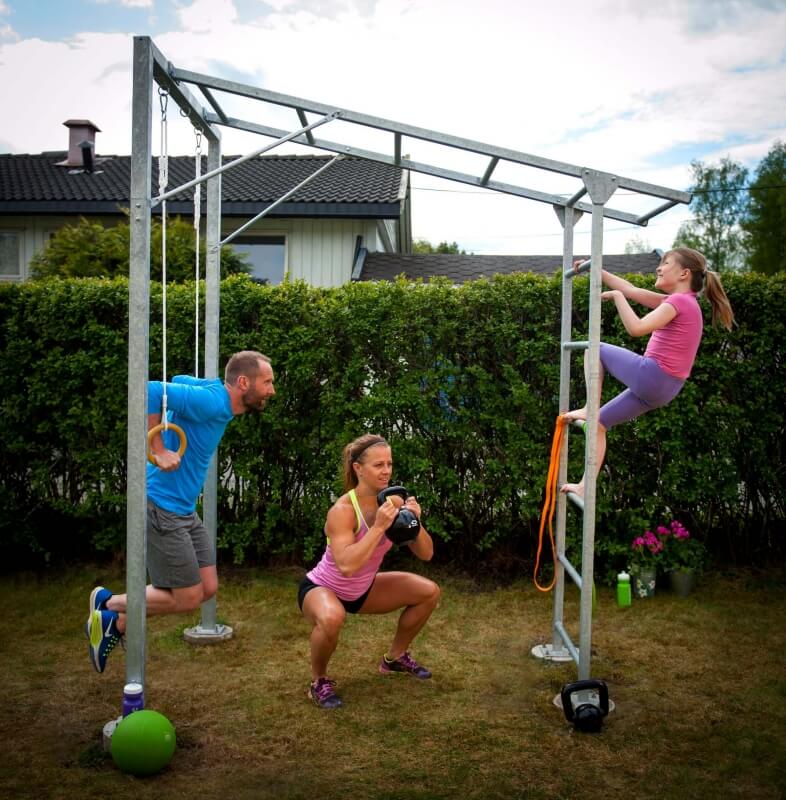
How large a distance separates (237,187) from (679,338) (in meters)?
10.2

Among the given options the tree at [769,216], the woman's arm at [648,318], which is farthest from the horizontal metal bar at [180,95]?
the tree at [769,216]

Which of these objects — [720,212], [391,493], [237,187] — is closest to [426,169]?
[391,493]

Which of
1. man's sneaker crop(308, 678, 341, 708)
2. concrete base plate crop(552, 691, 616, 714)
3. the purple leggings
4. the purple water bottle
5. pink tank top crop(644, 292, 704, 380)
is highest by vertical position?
pink tank top crop(644, 292, 704, 380)

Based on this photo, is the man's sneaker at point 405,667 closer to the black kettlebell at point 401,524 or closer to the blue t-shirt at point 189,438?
the black kettlebell at point 401,524

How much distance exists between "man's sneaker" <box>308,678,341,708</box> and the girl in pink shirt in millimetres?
1532

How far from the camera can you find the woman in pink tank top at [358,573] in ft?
10.9

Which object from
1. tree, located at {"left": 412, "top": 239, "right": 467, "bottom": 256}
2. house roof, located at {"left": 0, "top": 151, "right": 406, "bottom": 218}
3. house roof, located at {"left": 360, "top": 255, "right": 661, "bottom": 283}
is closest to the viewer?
house roof, located at {"left": 0, "top": 151, "right": 406, "bottom": 218}

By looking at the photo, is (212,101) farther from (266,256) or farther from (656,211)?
(266,256)

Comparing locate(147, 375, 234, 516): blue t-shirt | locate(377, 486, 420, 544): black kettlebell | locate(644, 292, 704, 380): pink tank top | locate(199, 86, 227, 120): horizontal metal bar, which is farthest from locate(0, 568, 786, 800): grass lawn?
locate(199, 86, 227, 120): horizontal metal bar

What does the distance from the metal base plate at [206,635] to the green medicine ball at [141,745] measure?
145 centimetres

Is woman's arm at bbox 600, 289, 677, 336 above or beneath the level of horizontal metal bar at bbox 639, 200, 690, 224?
beneath

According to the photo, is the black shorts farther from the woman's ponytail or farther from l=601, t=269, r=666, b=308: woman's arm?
the woman's ponytail

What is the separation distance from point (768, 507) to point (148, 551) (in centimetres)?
427

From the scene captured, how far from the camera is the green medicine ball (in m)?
2.75
